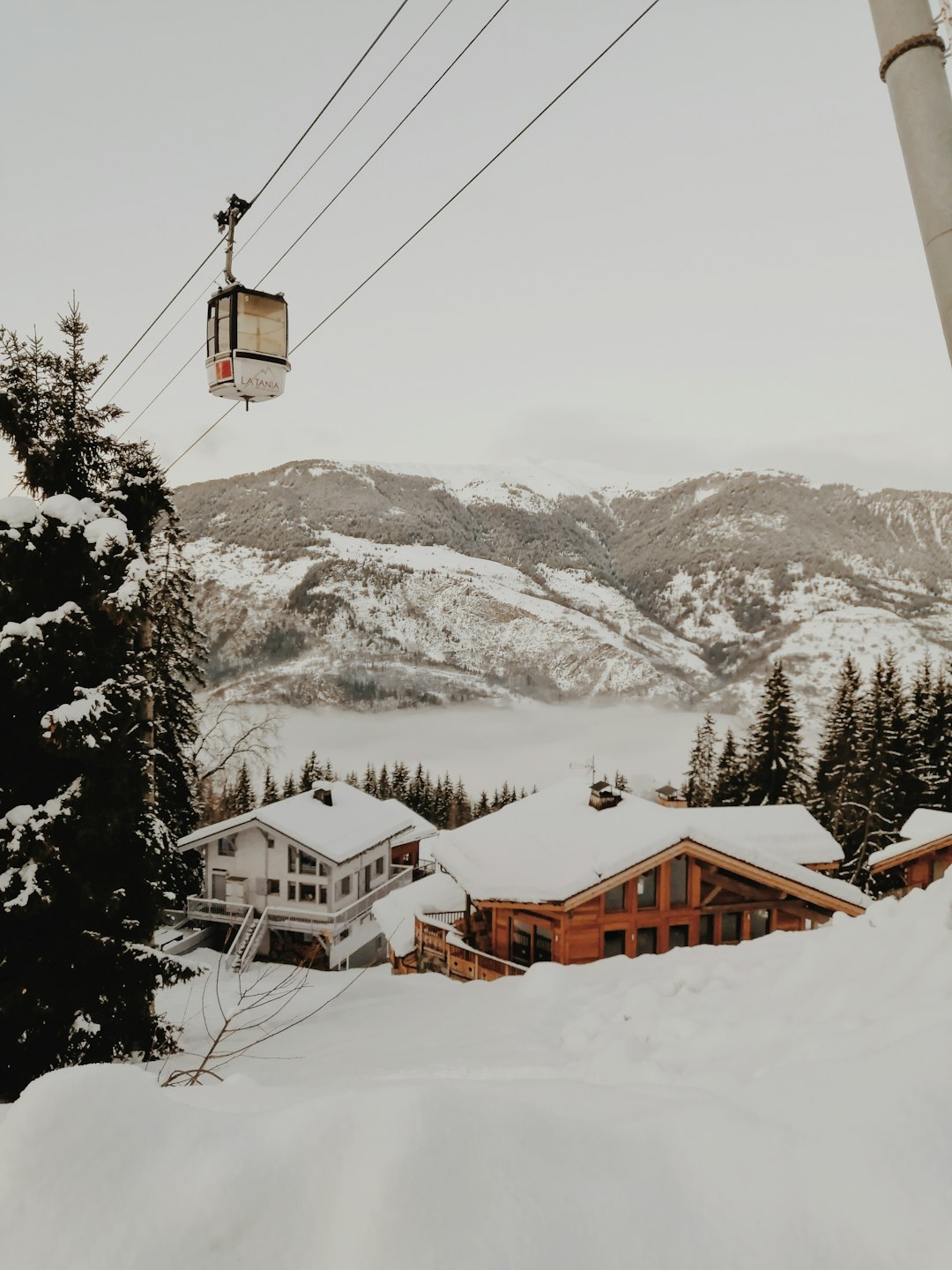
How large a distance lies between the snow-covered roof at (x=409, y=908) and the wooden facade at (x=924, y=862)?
13.4 metres

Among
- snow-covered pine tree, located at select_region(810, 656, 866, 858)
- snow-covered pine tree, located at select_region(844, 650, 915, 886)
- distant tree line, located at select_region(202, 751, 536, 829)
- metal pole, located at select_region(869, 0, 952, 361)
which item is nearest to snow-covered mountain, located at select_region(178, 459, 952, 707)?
distant tree line, located at select_region(202, 751, 536, 829)

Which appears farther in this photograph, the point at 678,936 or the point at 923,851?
the point at 923,851

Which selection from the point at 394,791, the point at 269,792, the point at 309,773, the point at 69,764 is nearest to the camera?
the point at 69,764

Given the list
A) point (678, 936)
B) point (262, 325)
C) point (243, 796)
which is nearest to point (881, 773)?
point (678, 936)

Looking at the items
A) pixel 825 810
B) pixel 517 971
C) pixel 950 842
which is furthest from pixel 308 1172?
pixel 825 810

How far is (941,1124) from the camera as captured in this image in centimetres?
220

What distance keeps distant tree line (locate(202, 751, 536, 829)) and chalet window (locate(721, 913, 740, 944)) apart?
38.7 metres

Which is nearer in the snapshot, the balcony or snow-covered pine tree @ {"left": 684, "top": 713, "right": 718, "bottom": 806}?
the balcony

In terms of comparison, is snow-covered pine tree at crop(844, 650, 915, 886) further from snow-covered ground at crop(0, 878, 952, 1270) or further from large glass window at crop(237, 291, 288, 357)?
snow-covered ground at crop(0, 878, 952, 1270)

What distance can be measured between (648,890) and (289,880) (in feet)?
58.5

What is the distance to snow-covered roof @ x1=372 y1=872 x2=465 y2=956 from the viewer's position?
66.5 ft

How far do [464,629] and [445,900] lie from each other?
146 meters

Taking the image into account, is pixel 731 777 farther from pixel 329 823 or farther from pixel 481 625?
pixel 481 625

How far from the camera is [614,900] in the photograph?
17.6 m
